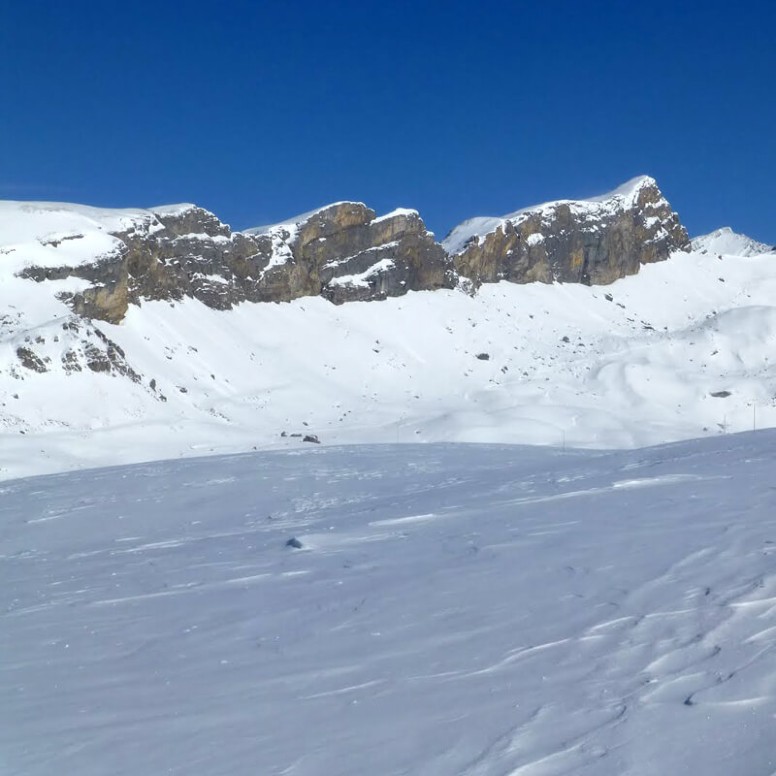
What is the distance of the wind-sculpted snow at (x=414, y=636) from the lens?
3.95 metres

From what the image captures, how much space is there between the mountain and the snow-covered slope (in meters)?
101

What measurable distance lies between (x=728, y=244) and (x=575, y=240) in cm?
11542

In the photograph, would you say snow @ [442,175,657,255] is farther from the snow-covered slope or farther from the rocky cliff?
the snow-covered slope

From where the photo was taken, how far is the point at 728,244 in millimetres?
169125

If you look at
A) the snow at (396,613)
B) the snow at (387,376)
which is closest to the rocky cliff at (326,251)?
the snow at (387,376)

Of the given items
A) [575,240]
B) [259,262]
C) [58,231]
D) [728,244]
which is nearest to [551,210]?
[575,240]

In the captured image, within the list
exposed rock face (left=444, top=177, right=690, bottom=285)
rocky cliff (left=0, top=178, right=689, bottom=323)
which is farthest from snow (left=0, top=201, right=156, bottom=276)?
exposed rock face (left=444, top=177, right=690, bottom=285)

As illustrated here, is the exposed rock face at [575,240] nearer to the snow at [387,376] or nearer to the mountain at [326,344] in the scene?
the mountain at [326,344]

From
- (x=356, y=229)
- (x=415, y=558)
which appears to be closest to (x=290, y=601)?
(x=415, y=558)

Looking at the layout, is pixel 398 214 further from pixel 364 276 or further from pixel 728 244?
pixel 728 244

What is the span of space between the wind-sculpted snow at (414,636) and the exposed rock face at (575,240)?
51291 millimetres

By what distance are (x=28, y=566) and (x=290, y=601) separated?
11.7ft

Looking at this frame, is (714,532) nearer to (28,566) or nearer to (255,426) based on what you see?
(28,566)

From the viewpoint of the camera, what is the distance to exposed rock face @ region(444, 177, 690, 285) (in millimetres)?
61250
